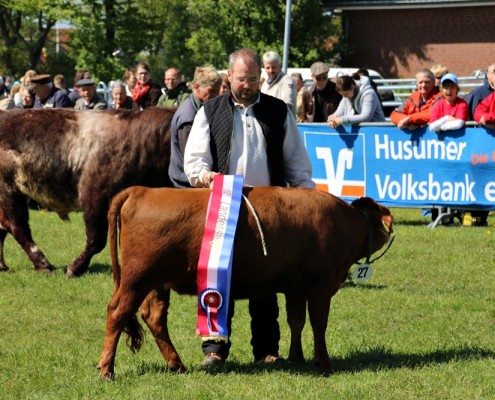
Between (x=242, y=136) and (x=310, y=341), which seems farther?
(x=310, y=341)

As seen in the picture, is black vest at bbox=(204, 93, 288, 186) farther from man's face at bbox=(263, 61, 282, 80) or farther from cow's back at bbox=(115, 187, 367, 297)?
man's face at bbox=(263, 61, 282, 80)

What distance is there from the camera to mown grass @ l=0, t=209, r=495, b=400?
22.0 feet

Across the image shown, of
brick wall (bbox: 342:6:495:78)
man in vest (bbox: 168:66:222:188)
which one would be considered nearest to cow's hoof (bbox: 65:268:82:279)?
man in vest (bbox: 168:66:222:188)

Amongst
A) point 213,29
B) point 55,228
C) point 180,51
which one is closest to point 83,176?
point 55,228

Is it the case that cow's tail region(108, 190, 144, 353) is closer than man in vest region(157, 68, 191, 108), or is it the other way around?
cow's tail region(108, 190, 144, 353)

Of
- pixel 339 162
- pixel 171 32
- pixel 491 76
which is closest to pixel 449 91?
pixel 491 76

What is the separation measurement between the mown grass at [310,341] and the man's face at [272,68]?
267 cm

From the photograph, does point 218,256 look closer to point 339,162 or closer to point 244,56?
point 244,56

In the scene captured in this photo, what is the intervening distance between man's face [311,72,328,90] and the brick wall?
32198 mm

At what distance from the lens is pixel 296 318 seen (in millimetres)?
7508

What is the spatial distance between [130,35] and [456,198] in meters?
37.1

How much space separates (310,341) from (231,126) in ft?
6.84

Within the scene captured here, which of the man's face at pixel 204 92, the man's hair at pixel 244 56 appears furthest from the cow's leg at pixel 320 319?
the man's face at pixel 204 92

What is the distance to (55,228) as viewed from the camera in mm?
15180
